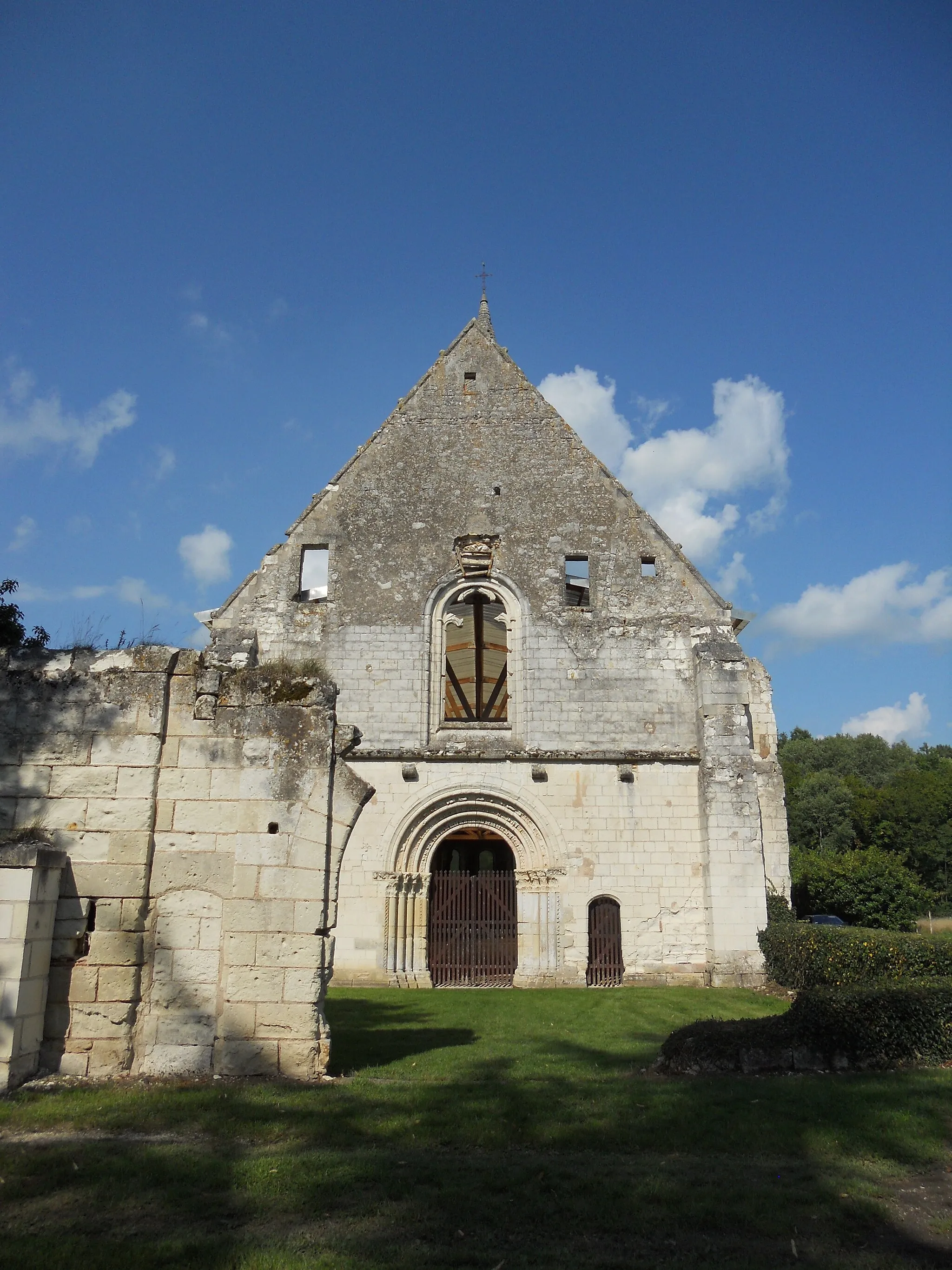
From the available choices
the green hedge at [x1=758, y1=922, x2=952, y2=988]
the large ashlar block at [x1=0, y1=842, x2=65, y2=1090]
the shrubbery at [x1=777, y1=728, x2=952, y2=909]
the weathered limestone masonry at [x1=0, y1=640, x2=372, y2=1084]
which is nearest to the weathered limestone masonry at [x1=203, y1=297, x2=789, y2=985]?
the green hedge at [x1=758, y1=922, x2=952, y2=988]

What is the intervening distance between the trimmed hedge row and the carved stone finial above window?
9.96m

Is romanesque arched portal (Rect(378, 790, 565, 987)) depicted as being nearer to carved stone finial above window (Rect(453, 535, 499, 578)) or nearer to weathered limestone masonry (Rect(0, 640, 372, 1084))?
carved stone finial above window (Rect(453, 535, 499, 578))

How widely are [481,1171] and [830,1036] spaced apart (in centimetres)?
464

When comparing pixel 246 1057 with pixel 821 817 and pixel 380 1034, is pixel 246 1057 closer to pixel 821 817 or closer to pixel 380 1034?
pixel 380 1034

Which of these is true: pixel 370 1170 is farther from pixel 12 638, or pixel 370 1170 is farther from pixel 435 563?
pixel 435 563

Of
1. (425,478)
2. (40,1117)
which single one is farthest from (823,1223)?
(425,478)

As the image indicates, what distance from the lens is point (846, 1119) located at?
22.0 feet

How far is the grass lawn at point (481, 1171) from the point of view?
441 cm

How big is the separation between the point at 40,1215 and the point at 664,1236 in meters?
3.07

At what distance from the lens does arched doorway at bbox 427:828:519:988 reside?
1630 cm

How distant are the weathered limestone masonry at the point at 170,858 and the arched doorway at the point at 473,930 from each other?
8274mm

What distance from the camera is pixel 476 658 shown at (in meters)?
20.6

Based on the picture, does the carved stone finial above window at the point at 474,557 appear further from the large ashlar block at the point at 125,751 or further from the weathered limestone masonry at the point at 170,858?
the large ashlar block at the point at 125,751

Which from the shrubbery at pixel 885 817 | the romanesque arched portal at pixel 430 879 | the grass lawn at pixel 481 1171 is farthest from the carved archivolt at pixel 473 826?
the shrubbery at pixel 885 817
